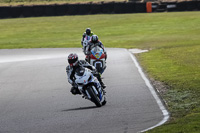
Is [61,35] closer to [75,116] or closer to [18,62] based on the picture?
[18,62]

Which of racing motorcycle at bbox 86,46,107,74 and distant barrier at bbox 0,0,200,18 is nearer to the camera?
racing motorcycle at bbox 86,46,107,74

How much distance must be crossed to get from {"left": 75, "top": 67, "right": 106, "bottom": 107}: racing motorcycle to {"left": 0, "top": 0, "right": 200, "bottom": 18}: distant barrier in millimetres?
40010

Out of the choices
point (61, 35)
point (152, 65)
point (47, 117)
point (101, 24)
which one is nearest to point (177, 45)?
point (152, 65)

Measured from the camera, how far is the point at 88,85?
13.5 m

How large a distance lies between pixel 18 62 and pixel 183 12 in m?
28.8

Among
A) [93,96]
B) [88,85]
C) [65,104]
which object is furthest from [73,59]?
[65,104]

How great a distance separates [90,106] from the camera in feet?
45.5

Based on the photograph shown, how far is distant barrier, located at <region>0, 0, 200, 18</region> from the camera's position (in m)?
53.3

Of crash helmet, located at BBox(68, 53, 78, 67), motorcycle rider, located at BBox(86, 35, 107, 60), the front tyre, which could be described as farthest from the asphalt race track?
motorcycle rider, located at BBox(86, 35, 107, 60)

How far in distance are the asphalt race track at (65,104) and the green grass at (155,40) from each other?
2.31 feet

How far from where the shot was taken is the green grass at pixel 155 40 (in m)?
13.6

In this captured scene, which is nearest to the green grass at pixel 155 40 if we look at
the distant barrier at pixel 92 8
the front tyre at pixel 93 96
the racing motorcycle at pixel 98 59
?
the distant barrier at pixel 92 8

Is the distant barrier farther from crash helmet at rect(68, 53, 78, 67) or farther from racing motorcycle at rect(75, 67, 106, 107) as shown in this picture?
crash helmet at rect(68, 53, 78, 67)

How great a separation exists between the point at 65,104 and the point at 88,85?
1.27 metres
